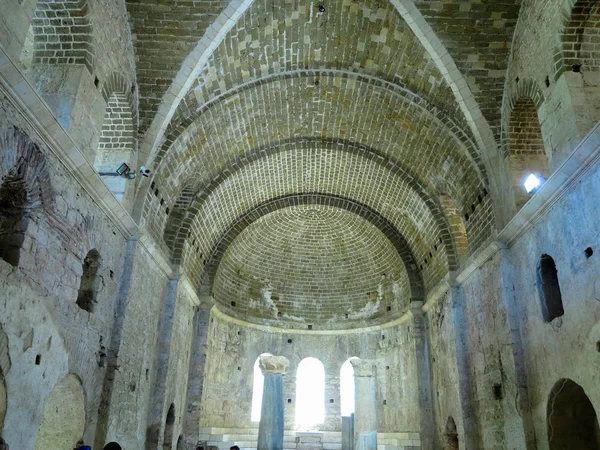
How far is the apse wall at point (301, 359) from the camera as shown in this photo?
1719cm

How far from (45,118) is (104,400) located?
5.29 m

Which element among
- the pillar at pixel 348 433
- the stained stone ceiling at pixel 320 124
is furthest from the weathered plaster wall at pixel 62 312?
the pillar at pixel 348 433

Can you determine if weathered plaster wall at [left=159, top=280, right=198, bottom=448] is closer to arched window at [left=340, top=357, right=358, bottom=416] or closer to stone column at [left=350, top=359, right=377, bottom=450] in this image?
stone column at [left=350, top=359, right=377, bottom=450]

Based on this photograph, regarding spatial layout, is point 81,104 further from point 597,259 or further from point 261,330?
point 261,330

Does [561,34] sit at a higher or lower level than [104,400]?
higher

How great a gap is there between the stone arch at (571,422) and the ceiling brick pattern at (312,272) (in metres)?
9.06

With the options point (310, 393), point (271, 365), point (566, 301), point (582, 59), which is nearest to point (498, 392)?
point (566, 301)

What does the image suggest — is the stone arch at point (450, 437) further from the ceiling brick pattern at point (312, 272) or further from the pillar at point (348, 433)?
the ceiling brick pattern at point (312, 272)

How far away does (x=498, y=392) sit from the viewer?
10.5m

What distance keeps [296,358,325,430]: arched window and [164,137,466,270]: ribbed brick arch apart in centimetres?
878

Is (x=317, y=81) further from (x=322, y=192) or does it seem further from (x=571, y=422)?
(x=571, y=422)

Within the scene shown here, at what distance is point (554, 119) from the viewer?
895 centimetres

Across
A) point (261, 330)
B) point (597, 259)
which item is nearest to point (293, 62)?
point (597, 259)

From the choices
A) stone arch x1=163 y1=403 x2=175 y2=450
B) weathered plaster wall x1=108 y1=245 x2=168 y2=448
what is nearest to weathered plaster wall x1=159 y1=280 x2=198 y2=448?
stone arch x1=163 y1=403 x2=175 y2=450
